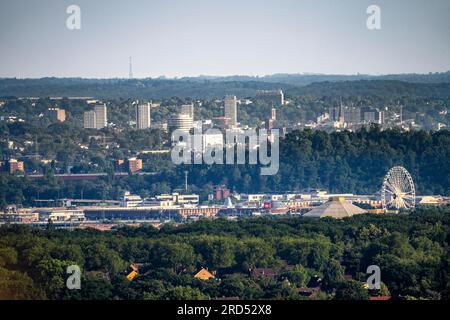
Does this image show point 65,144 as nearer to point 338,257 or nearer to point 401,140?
point 401,140

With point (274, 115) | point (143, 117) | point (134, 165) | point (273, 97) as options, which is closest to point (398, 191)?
point (134, 165)

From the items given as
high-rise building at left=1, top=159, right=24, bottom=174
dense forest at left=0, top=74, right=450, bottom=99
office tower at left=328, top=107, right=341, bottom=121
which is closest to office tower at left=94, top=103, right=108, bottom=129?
office tower at left=328, top=107, right=341, bottom=121

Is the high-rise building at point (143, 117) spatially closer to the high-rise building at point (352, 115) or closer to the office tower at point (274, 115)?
the office tower at point (274, 115)

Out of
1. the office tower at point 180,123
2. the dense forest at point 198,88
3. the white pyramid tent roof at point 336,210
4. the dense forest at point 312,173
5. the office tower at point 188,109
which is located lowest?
the dense forest at point 198,88

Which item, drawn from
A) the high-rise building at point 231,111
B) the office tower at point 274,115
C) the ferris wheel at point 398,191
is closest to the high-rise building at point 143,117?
the high-rise building at point 231,111

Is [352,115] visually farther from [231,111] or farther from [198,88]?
[198,88]

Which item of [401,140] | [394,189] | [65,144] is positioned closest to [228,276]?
[394,189]
